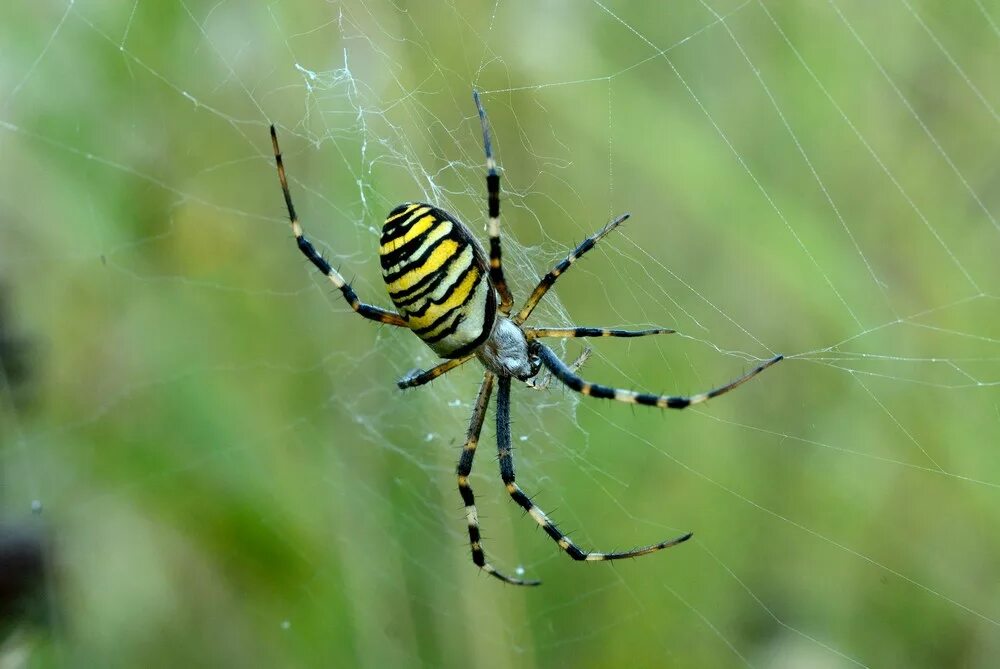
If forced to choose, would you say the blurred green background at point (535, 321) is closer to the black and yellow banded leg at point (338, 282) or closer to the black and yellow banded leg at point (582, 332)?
the black and yellow banded leg at point (582, 332)

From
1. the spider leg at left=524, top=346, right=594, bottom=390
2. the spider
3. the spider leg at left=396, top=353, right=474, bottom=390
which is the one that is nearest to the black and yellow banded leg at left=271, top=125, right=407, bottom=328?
the spider

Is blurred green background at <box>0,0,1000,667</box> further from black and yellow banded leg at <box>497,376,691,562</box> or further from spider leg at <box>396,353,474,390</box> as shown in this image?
spider leg at <box>396,353,474,390</box>

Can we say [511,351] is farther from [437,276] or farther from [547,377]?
[437,276]

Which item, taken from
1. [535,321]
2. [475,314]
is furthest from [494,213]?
[535,321]

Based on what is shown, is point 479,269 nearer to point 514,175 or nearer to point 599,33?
point 514,175

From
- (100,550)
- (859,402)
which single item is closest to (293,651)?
(100,550)

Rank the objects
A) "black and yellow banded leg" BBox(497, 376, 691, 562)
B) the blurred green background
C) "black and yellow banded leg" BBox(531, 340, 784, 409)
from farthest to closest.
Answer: "black and yellow banded leg" BBox(497, 376, 691, 562), the blurred green background, "black and yellow banded leg" BBox(531, 340, 784, 409)
